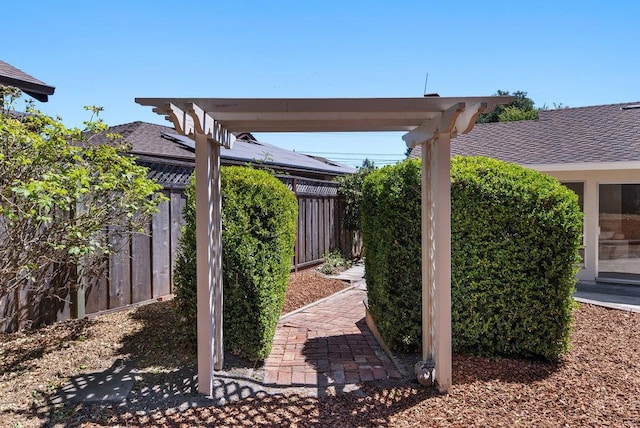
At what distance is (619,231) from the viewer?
8.69m

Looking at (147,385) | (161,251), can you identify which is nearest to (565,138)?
(161,251)

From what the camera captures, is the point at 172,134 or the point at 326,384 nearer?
the point at 326,384

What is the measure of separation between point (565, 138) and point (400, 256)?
26.2 feet

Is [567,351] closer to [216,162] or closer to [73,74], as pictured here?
[216,162]

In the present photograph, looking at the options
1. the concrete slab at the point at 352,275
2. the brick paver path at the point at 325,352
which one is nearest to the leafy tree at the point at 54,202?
the brick paver path at the point at 325,352

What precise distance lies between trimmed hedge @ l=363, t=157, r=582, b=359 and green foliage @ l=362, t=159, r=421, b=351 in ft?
0.03

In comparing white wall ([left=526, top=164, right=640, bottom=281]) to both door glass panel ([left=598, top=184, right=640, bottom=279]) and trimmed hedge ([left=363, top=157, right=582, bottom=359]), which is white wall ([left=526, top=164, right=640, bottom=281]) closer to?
door glass panel ([left=598, top=184, right=640, bottom=279])

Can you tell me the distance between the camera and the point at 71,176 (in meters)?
3.27

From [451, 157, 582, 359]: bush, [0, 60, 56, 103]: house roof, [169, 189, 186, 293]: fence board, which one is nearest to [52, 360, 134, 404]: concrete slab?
[169, 189, 186, 293]: fence board

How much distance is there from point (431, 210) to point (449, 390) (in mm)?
1577

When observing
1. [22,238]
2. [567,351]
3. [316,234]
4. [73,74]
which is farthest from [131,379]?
[73,74]

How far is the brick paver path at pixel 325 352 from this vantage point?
3.66 metres

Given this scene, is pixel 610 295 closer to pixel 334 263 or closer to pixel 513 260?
pixel 513 260

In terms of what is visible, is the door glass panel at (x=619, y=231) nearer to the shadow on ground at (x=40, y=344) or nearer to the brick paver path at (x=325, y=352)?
the brick paver path at (x=325, y=352)
